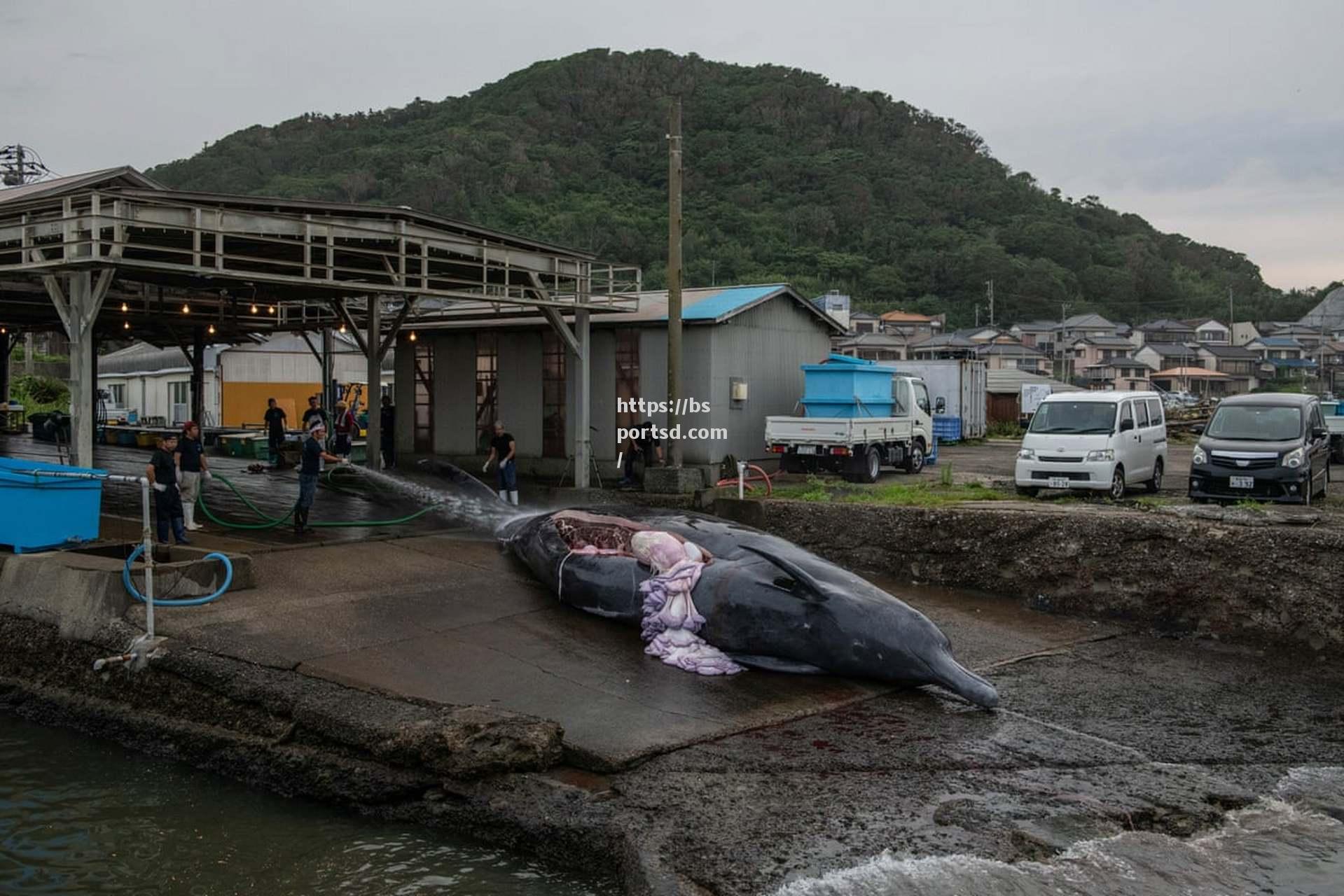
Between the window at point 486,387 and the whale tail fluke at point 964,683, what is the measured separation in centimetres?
1651

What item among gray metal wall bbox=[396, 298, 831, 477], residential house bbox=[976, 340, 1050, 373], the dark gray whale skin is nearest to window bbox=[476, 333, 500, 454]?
gray metal wall bbox=[396, 298, 831, 477]

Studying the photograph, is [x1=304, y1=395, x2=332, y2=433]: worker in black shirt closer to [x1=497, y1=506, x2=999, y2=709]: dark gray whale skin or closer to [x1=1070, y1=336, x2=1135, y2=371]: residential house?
[x1=497, y1=506, x2=999, y2=709]: dark gray whale skin

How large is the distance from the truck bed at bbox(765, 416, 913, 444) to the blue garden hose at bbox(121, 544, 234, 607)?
491 inches

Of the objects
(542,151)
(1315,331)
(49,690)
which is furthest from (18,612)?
(1315,331)

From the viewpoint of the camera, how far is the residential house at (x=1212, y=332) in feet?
337

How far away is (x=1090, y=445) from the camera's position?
1762 centimetres

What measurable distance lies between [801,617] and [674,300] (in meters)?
10.5

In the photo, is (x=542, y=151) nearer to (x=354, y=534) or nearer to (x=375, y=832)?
(x=354, y=534)

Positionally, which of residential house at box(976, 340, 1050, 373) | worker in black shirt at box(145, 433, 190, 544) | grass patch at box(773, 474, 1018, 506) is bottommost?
grass patch at box(773, 474, 1018, 506)

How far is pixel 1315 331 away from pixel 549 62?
264ft

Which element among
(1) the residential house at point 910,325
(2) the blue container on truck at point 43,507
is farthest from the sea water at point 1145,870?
(1) the residential house at point 910,325

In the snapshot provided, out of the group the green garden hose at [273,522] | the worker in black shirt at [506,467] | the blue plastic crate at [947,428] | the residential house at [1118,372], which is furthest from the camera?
the residential house at [1118,372]

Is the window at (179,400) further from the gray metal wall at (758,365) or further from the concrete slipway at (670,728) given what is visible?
the concrete slipway at (670,728)

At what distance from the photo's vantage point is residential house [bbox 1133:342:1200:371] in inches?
3647
